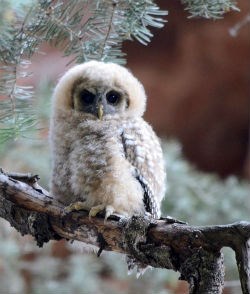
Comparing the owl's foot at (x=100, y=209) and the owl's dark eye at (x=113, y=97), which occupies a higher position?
the owl's dark eye at (x=113, y=97)

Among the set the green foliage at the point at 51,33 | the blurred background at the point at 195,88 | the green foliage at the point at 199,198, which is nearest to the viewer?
the green foliage at the point at 51,33

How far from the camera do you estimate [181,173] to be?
2523 millimetres

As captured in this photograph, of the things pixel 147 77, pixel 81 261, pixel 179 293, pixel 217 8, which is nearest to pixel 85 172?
pixel 217 8

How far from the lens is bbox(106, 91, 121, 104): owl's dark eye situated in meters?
1.37

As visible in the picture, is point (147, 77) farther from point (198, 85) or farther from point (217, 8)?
point (217, 8)

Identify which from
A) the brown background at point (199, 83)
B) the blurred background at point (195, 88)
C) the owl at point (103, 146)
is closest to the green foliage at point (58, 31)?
the owl at point (103, 146)

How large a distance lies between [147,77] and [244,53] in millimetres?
593

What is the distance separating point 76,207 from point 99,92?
0.92ft

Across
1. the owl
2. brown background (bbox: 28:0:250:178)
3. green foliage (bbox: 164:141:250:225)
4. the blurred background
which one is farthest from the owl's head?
brown background (bbox: 28:0:250:178)

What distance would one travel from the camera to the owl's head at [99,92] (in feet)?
4.36

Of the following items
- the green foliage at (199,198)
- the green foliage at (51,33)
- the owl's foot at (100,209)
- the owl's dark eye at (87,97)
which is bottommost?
the green foliage at (199,198)

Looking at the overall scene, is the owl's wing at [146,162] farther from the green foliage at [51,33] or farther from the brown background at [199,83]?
the brown background at [199,83]

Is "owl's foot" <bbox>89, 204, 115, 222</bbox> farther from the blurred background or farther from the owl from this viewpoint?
the blurred background

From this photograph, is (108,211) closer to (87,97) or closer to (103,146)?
(103,146)
